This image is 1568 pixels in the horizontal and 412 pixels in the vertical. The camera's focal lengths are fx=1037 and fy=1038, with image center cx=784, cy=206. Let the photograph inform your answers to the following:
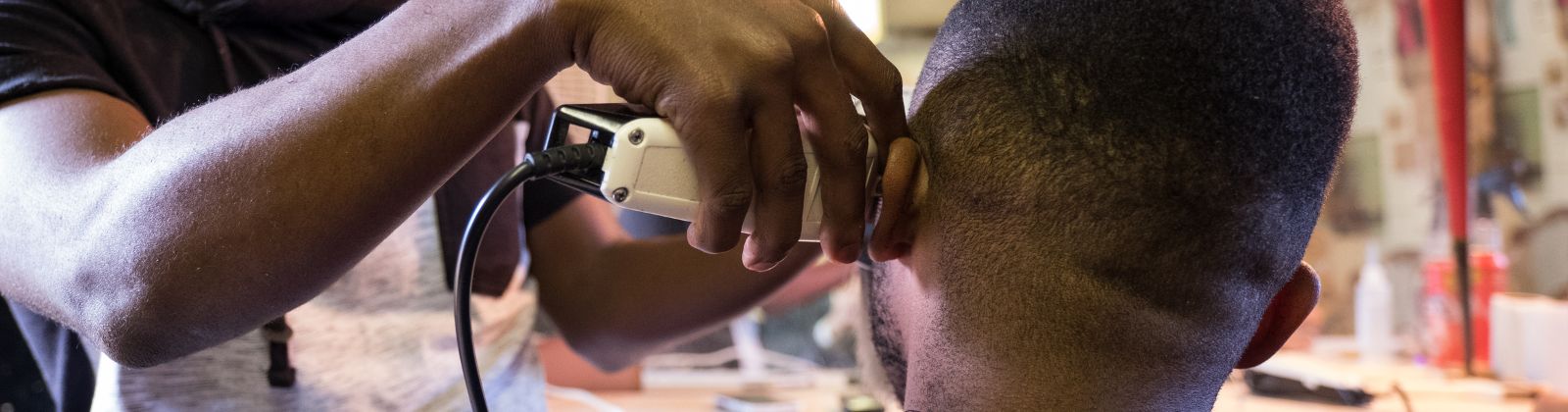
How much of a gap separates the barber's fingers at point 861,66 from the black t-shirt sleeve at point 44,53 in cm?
61

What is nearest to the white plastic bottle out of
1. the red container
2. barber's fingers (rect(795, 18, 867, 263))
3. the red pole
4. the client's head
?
the red container

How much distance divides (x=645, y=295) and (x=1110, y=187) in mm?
861

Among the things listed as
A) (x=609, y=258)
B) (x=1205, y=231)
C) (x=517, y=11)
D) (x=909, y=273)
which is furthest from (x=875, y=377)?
(x=517, y=11)

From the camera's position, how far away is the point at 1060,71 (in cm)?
66

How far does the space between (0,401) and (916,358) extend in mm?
1269

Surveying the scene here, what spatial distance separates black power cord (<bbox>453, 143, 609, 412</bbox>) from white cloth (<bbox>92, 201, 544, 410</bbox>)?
0.36 metres

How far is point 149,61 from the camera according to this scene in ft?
3.24

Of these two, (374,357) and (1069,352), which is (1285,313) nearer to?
(1069,352)

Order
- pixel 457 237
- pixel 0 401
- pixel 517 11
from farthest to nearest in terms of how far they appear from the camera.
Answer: pixel 0 401, pixel 457 237, pixel 517 11

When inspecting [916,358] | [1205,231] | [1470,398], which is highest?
[1205,231]

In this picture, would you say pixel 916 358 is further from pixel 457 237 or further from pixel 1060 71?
pixel 457 237

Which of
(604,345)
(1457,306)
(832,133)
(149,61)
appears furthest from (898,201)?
(1457,306)

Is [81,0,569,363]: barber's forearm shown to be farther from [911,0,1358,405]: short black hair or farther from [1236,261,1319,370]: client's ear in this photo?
[1236,261,1319,370]: client's ear

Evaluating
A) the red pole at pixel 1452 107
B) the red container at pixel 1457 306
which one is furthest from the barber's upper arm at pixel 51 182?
the red container at pixel 1457 306
